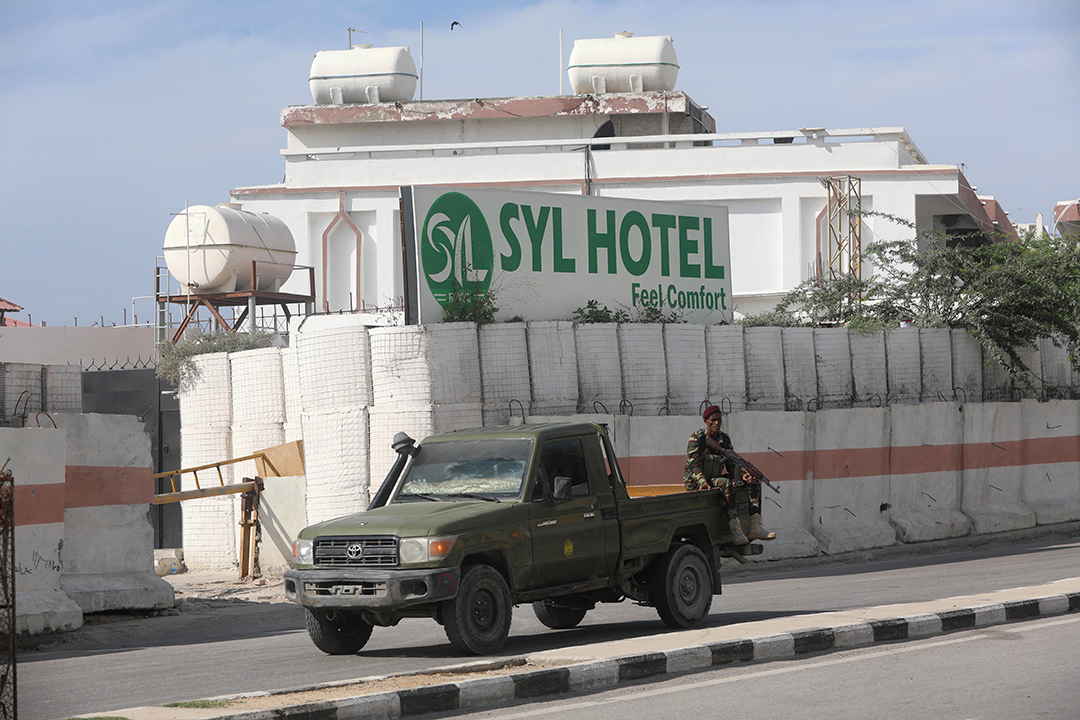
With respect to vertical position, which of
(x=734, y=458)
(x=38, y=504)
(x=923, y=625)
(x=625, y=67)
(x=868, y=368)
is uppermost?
(x=625, y=67)

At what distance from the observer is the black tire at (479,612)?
371 inches

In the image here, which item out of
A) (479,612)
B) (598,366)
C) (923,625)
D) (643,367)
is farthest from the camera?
(643,367)

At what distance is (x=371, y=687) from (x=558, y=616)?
3.83 metres

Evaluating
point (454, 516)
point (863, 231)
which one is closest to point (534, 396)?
point (454, 516)

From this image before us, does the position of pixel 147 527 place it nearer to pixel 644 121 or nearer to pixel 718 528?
pixel 718 528

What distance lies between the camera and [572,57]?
52.3m

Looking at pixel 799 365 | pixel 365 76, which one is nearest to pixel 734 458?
pixel 799 365

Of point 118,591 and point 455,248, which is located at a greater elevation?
point 455,248

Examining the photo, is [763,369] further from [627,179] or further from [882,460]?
[627,179]

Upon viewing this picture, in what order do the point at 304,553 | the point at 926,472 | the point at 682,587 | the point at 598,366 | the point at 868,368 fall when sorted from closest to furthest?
the point at 304,553
the point at 682,587
the point at 598,366
the point at 926,472
the point at 868,368

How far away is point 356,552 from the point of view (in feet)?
31.5

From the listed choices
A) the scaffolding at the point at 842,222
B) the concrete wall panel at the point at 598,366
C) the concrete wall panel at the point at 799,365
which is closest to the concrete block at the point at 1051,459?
the concrete wall panel at the point at 799,365

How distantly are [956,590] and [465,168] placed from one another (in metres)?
33.4

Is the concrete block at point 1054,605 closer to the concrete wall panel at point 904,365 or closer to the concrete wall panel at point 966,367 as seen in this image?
the concrete wall panel at point 904,365
